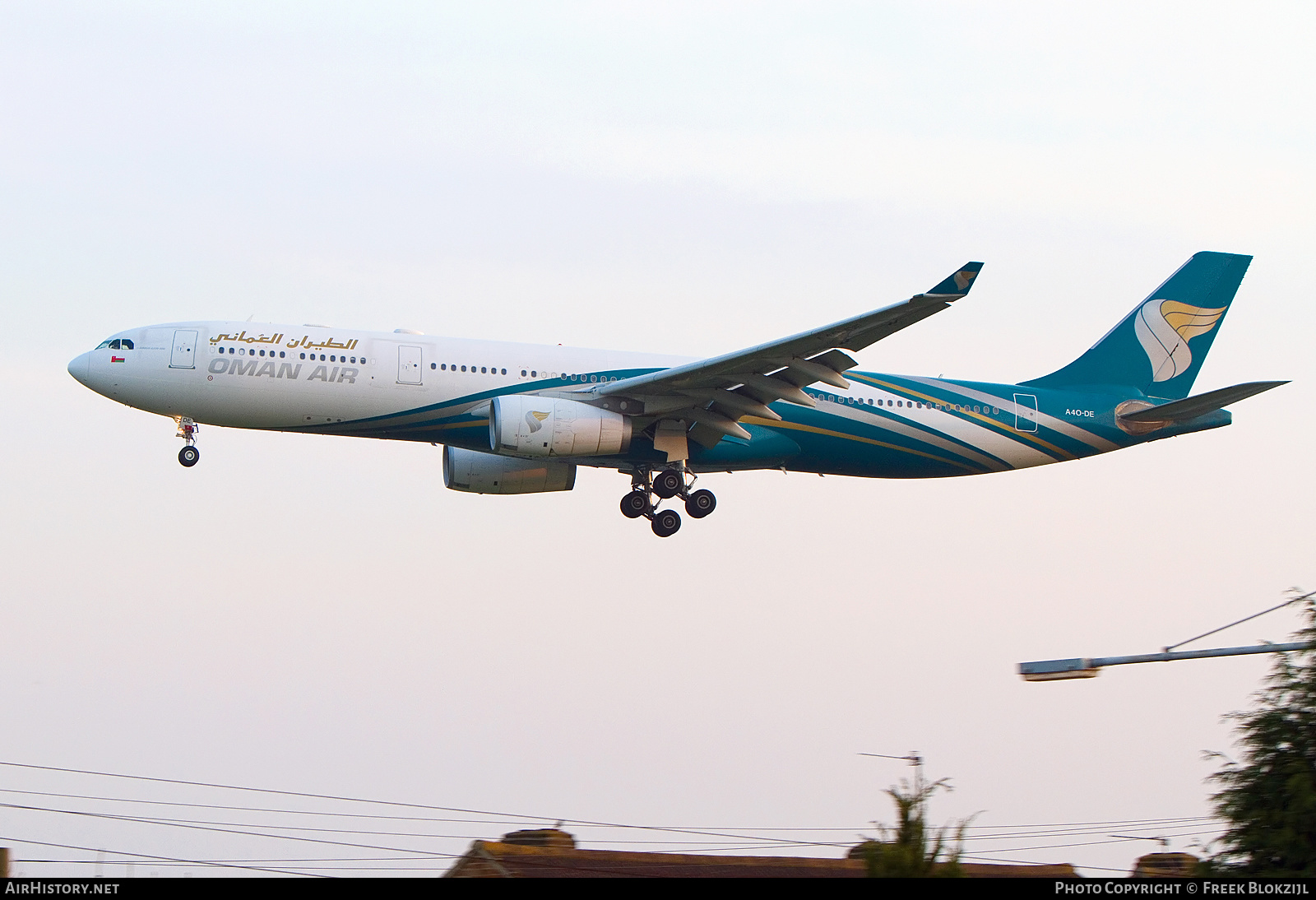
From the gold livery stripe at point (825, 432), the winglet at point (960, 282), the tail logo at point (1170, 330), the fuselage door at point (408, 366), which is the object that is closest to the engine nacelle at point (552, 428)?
the fuselage door at point (408, 366)

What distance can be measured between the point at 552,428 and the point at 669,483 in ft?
14.6

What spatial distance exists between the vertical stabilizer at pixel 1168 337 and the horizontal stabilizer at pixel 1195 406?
5.55 feet

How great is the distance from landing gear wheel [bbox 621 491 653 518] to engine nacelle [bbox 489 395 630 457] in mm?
3109

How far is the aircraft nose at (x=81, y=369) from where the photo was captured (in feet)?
113

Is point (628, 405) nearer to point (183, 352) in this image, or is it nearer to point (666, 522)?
point (666, 522)

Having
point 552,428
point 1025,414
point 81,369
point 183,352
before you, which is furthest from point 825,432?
point 81,369

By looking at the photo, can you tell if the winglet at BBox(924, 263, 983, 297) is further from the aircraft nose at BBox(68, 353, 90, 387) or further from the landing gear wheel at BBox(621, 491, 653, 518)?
the aircraft nose at BBox(68, 353, 90, 387)

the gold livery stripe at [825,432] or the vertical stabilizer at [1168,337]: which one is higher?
the vertical stabilizer at [1168,337]

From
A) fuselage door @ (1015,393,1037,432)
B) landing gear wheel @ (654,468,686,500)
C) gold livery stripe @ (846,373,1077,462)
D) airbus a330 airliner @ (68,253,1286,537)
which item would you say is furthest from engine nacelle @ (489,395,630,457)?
fuselage door @ (1015,393,1037,432)

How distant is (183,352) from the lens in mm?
34312

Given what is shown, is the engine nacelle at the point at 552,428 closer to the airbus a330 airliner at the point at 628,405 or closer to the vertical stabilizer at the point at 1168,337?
the airbus a330 airliner at the point at 628,405
